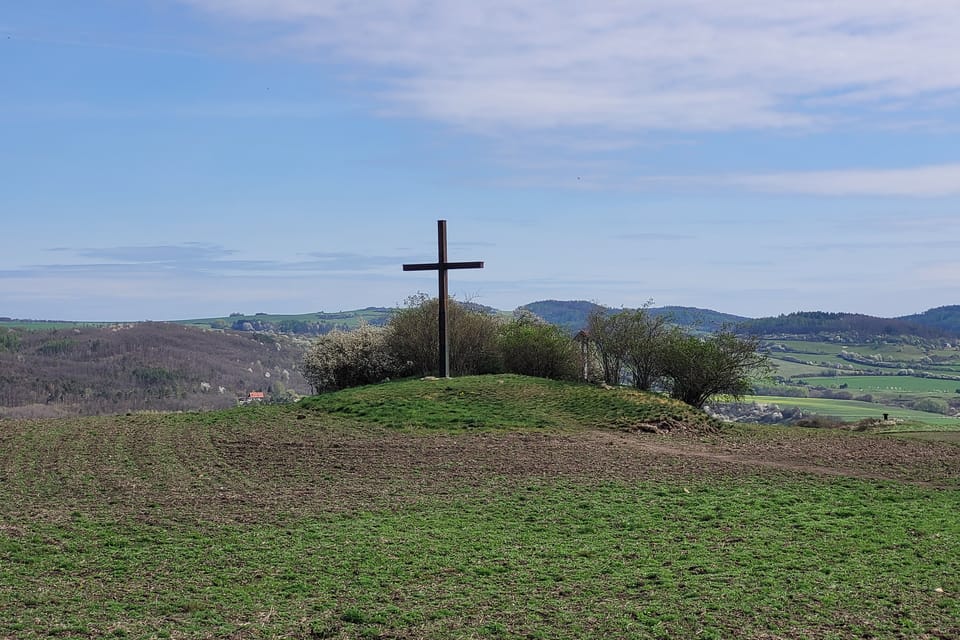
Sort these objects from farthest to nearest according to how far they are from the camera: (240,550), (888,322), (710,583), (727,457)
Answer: (888,322) < (727,457) < (240,550) < (710,583)

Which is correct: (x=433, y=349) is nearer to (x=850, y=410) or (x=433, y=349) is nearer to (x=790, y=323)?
(x=850, y=410)

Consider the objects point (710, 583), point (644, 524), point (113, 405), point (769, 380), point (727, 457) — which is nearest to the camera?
point (710, 583)

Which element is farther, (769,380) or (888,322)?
(888,322)

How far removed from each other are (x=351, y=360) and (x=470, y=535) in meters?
25.8

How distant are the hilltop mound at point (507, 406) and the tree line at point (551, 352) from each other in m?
3.35

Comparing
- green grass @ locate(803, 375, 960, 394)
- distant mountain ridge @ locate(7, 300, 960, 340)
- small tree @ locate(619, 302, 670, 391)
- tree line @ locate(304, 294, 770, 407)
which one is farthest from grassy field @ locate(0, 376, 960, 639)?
distant mountain ridge @ locate(7, 300, 960, 340)

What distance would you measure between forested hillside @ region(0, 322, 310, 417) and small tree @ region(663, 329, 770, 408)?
169 feet

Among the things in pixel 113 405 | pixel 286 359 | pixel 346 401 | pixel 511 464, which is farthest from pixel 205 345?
pixel 511 464

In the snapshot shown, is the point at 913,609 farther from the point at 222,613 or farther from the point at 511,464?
the point at 511,464

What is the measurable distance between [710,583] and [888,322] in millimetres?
151428

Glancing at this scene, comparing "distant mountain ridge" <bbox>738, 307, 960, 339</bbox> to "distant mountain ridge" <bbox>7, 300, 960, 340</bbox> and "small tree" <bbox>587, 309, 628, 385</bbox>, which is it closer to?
"distant mountain ridge" <bbox>7, 300, 960, 340</bbox>

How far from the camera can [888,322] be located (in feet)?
483

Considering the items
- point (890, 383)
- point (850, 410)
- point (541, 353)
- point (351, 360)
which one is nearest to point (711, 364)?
point (541, 353)

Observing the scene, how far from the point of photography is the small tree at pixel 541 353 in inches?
1339
